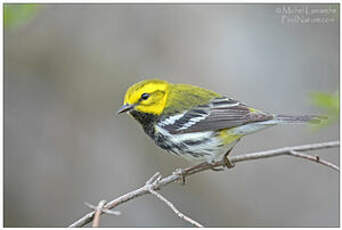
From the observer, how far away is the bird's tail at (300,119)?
8.38 feet

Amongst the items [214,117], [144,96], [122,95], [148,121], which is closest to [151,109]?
[148,121]

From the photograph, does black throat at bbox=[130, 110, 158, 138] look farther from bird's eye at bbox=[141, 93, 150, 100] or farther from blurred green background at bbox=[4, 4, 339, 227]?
blurred green background at bbox=[4, 4, 339, 227]

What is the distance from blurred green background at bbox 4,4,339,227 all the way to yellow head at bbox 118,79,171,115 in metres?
2.07

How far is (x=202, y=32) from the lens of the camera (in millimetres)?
5445

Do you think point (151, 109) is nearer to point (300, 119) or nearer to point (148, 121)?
point (148, 121)

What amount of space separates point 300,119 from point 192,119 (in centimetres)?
72

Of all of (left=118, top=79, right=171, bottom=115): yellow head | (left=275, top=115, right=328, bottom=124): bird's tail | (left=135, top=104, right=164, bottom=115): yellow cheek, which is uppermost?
(left=118, top=79, right=171, bottom=115): yellow head

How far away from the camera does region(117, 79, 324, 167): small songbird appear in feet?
9.95

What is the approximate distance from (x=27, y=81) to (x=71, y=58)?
0.51m

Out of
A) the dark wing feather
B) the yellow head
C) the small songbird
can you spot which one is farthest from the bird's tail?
the yellow head

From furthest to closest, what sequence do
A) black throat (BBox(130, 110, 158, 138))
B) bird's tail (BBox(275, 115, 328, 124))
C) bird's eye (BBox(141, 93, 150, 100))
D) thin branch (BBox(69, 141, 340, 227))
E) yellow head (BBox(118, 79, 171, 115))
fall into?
black throat (BBox(130, 110, 158, 138)) → bird's eye (BBox(141, 93, 150, 100)) → yellow head (BBox(118, 79, 171, 115)) → bird's tail (BBox(275, 115, 328, 124)) → thin branch (BBox(69, 141, 340, 227))

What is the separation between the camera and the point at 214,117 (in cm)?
322

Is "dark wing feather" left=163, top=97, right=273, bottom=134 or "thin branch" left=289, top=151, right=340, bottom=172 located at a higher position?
"dark wing feather" left=163, top=97, right=273, bottom=134

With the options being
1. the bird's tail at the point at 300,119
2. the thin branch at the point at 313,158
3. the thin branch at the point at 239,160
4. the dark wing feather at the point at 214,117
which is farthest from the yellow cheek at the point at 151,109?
the thin branch at the point at 313,158
